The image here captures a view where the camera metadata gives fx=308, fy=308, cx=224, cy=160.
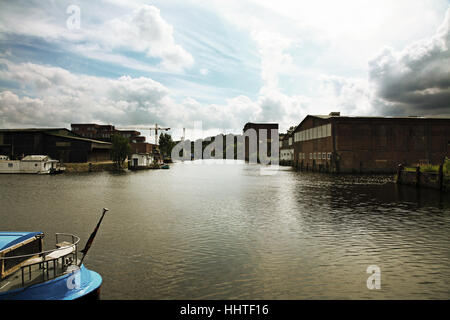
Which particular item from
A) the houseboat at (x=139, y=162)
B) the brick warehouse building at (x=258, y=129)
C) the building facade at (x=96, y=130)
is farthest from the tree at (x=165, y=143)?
the houseboat at (x=139, y=162)

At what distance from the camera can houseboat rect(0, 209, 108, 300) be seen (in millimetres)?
8477

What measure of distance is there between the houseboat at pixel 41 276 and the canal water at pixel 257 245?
1592 millimetres

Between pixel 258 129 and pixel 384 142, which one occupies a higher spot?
pixel 258 129

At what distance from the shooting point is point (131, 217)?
23.3 meters

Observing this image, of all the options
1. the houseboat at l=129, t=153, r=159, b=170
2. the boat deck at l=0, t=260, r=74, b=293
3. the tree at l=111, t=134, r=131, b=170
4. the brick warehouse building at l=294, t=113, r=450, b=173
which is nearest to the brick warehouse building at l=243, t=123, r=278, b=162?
the houseboat at l=129, t=153, r=159, b=170

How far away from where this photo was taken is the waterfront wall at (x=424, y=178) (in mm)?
37828

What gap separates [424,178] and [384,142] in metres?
27.6

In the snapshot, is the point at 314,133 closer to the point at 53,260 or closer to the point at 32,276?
the point at 53,260

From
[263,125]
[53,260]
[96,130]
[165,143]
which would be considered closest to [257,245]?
[53,260]

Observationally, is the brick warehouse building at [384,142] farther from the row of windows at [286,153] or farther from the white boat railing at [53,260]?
the white boat railing at [53,260]

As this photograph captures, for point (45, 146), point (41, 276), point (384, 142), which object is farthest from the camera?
point (45, 146)

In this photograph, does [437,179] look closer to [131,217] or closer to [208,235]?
[208,235]

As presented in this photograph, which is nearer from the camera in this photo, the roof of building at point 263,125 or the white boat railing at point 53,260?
the white boat railing at point 53,260

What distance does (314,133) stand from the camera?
78.7m
